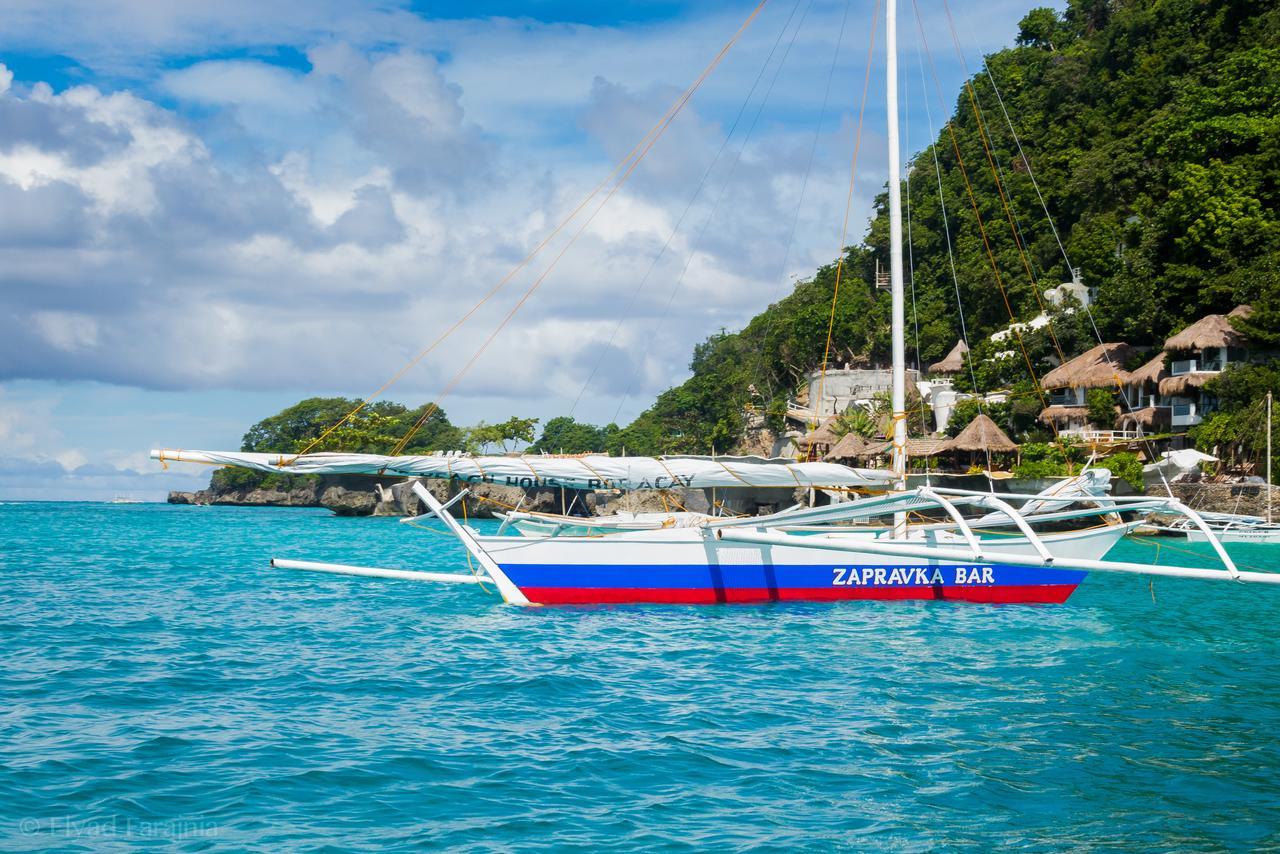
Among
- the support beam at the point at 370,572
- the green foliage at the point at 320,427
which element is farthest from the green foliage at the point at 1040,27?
the support beam at the point at 370,572

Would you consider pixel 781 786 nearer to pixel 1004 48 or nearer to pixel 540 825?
pixel 540 825

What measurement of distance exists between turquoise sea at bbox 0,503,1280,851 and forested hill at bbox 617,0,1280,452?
30.8 m

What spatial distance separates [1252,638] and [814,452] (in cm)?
4021

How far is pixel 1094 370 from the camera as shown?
49.8 m

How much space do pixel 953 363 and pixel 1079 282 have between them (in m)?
9.49

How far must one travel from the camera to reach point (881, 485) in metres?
21.2

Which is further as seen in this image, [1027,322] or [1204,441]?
[1027,322]

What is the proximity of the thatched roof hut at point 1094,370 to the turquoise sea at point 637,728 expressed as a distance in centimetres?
3080

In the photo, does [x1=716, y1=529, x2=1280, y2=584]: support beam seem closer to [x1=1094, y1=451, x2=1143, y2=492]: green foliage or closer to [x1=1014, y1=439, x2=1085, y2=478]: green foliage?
[x1=1094, y1=451, x2=1143, y2=492]: green foliage

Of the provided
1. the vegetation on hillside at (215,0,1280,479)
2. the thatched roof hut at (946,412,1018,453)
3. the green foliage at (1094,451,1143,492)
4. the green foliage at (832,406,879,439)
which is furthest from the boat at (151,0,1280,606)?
the green foliage at (832,406,879,439)

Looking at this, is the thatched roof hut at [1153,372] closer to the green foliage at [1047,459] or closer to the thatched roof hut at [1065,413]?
the thatched roof hut at [1065,413]

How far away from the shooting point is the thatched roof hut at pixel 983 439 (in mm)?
49969

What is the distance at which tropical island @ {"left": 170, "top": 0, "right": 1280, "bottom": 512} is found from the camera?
4581 centimetres

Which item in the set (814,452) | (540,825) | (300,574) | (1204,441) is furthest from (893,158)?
(814,452)
